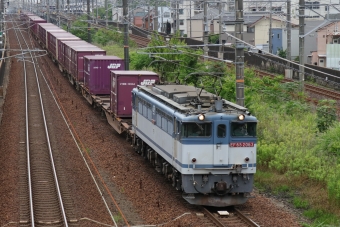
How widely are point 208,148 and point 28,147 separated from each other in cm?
1036

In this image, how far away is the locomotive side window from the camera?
15.3 meters

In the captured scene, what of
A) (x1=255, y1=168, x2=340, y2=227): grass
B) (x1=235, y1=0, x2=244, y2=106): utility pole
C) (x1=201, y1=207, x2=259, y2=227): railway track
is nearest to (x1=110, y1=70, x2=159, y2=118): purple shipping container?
(x1=255, y1=168, x2=340, y2=227): grass

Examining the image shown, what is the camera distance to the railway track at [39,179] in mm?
15344

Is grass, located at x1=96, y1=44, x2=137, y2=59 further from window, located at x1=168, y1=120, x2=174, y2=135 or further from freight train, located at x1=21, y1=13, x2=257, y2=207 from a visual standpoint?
Answer: window, located at x1=168, y1=120, x2=174, y2=135

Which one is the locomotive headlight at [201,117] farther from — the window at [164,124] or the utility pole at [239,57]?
the utility pole at [239,57]

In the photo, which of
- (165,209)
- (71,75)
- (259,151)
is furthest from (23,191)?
(71,75)

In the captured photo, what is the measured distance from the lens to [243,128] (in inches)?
607

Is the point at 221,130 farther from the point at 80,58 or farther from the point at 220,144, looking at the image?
the point at 80,58

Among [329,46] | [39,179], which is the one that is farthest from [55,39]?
[39,179]

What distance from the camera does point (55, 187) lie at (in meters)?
18.2

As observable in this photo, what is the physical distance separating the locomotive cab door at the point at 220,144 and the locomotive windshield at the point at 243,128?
0.67 ft

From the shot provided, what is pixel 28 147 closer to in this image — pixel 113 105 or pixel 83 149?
pixel 83 149

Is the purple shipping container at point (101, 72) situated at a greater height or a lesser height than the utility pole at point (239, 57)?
lesser

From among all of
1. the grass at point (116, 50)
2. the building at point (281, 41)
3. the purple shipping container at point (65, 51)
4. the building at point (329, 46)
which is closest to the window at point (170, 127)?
the purple shipping container at point (65, 51)
